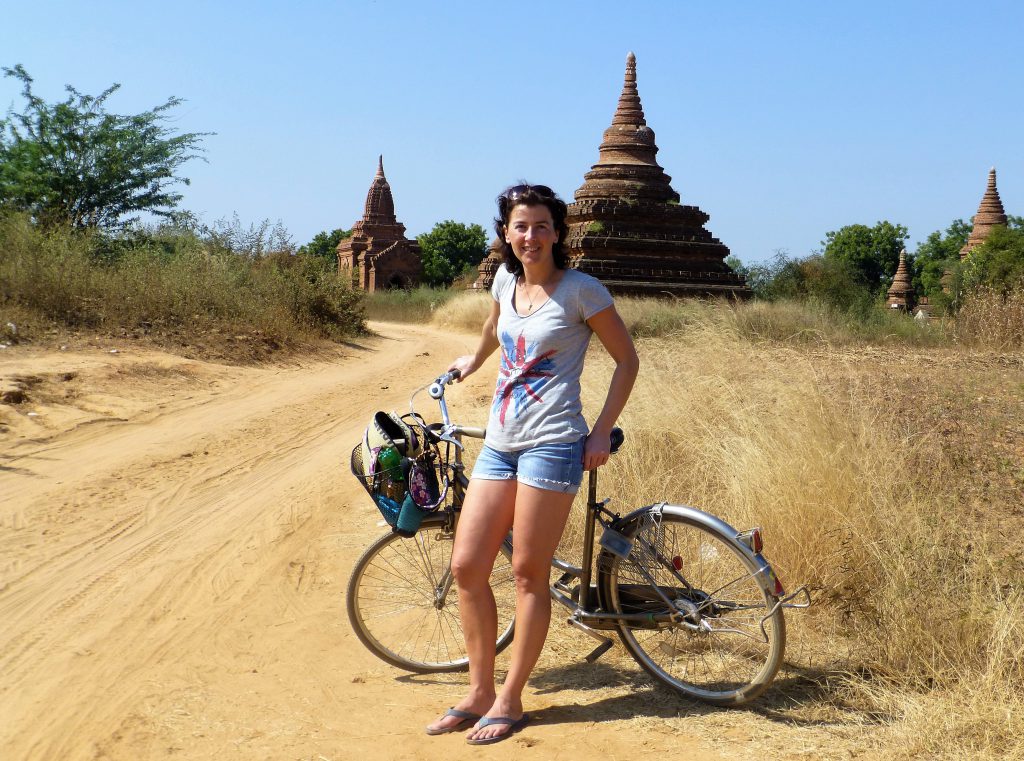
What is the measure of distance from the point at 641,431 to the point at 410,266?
1932 inches

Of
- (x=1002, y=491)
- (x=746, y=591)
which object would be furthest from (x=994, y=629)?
(x=1002, y=491)

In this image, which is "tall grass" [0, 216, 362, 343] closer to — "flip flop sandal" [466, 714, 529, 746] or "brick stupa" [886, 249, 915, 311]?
"flip flop sandal" [466, 714, 529, 746]

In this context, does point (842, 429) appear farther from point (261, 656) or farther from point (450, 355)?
point (450, 355)

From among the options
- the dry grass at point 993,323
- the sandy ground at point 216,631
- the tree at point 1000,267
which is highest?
the tree at point 1000,267

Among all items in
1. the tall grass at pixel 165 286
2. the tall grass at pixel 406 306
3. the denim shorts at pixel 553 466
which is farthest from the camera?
the tall grass at pixel 406 306

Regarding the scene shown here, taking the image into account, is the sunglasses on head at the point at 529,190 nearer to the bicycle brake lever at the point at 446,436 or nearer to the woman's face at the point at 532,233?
the woman's face at the point at 532,233

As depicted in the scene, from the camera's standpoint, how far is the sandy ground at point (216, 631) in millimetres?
3381

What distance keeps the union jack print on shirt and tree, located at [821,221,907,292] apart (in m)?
65.1

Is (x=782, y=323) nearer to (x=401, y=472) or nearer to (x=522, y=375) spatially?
(x=401, y=472)

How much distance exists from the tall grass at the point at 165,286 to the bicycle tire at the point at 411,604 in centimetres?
978

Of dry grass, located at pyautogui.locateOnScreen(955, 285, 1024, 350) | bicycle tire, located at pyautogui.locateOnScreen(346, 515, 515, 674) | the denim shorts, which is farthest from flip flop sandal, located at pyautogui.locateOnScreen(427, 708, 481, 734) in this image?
dry grass, located at pyautogui.locateOnScreen(955, 285, 1024, 350)

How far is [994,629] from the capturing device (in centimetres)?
360

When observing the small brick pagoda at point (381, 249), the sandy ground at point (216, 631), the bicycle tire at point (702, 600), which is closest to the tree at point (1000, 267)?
the sandy ground at point (216, 631)

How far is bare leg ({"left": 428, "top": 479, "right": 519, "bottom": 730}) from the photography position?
11.3ft
